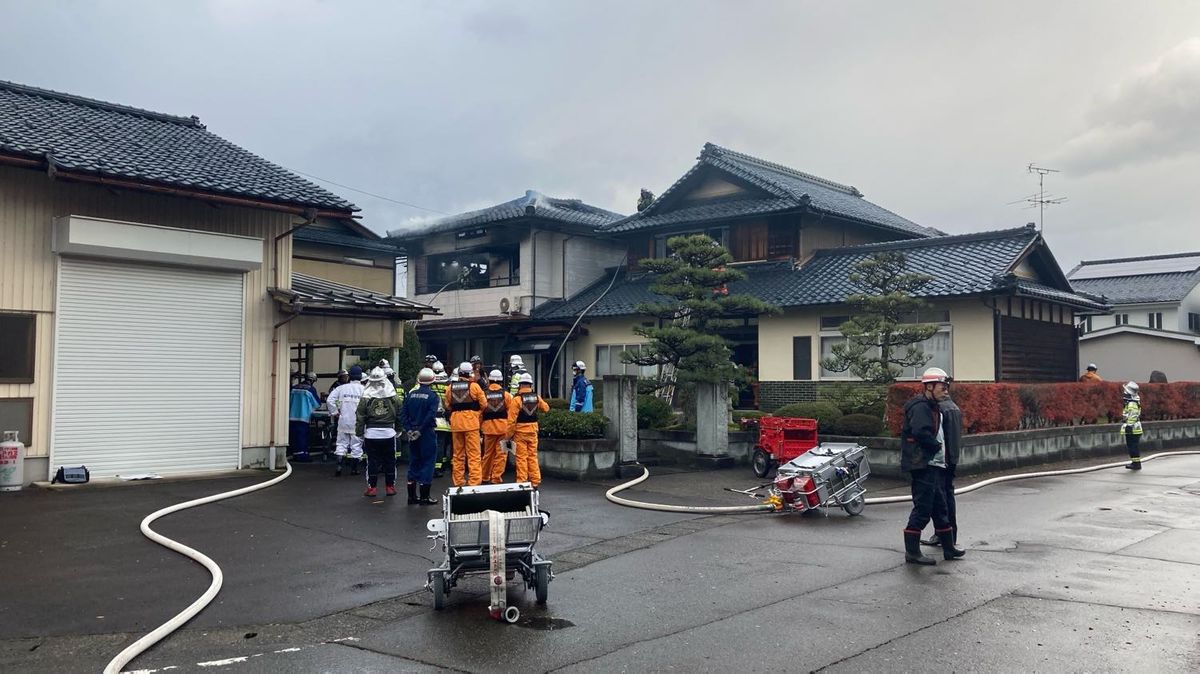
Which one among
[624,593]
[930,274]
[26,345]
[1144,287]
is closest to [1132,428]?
[930,274]

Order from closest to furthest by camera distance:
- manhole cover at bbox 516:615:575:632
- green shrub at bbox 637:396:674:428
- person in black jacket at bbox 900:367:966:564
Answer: manhole cover at bbox 516:615:575:632
person in black jacket at bbox 900:367:966:564
green shrub at bbox 637:396:674:428

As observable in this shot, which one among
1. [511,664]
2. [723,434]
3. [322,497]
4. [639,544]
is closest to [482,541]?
[511,664]

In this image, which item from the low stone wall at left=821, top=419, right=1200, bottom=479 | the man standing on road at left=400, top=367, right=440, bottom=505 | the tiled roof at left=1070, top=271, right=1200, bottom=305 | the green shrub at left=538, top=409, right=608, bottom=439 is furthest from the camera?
the tiled roof at left=1070, top=271, right=1200, bottom=305

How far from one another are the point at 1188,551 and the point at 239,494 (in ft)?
37.8

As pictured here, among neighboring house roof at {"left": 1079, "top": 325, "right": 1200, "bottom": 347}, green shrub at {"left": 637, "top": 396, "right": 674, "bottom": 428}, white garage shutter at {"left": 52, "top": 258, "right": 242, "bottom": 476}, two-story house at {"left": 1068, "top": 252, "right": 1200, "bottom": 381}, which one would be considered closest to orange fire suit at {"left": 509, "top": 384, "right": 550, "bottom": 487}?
white garage shutter at {"left": 52, "top": 258, "right": 242, "bottom": 476}

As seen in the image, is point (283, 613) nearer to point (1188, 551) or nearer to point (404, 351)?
point (1188, 551)

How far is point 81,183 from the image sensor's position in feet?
43.9

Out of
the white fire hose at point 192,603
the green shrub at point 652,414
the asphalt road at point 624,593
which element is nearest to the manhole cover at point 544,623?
the asphalt road at point 624,593

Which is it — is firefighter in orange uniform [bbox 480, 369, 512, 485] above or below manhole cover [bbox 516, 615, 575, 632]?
above

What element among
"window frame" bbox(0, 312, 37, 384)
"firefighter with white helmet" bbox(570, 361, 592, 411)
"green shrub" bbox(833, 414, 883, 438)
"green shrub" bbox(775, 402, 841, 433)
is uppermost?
"window frame" bbox(0, 312, 37, 384)

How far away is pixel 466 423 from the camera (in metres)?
11.4

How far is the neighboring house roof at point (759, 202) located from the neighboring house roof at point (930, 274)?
5.41ft

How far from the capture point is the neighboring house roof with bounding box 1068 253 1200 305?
138 feet

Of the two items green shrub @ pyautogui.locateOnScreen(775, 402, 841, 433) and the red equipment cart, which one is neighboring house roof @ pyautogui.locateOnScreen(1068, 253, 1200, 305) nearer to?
green shrub @ pyautogui.locateOnScreen(775, 402, 841, 433)
